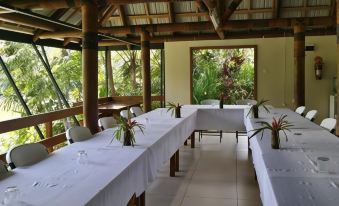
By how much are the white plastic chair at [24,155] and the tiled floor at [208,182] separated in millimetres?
1527

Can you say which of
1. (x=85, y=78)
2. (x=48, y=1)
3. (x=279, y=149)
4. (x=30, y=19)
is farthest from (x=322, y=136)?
(x=30, y=19)

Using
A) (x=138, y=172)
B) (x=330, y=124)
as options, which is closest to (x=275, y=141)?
(x=138, y=172)

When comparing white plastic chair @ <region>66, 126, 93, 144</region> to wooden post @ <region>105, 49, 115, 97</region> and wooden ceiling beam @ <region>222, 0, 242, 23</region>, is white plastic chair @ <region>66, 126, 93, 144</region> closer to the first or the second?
wooden ceiling beam @ <region>222, 0, 242, 23</region>

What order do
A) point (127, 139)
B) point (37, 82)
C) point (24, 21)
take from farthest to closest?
point (37, 82) → point (24, 21) → point (127, 139)

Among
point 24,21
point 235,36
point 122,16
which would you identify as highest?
point 122,16

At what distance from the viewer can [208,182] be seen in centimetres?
482

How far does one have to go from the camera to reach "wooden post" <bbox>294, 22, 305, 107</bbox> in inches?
313

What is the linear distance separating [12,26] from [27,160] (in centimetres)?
526

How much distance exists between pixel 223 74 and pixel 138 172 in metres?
7.77

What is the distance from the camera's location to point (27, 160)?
2.91 metres

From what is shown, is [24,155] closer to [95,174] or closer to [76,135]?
[95,174]

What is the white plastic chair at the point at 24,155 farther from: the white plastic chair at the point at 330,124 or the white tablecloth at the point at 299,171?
the white plastic chair at the point at 330,124

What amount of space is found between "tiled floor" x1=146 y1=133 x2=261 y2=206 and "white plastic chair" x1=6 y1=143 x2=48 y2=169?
1527 millimetres

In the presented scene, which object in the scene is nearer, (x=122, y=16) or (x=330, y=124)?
(x=330, y=124)
